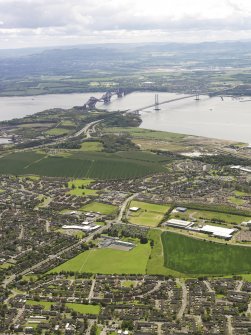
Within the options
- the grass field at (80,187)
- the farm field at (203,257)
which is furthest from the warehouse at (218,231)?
the grass field at (80,187)

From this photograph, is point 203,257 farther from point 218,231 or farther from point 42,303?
point 42,303

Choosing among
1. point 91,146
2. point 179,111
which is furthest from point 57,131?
point 179,111

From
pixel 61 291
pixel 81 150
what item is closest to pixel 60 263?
pixel 61 291

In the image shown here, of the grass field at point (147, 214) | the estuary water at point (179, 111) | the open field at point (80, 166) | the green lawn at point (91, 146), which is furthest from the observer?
the estuary water at point (179, 111)

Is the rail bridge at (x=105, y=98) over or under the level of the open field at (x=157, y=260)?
over

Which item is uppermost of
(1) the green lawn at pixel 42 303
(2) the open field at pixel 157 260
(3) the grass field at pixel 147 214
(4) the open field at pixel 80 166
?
(4) the open field at pixel 80 166

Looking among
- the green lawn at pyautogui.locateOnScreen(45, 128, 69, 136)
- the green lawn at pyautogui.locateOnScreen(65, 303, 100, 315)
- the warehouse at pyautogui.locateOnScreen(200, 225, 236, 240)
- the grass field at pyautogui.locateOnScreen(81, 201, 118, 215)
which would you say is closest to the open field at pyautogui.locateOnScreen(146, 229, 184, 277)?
the warehouse at pyautogui.locateOnScreen(200, 225, 236, 240)

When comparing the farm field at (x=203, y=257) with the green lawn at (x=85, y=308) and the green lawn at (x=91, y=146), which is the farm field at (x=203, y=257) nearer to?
the green lawn at (x=85, y=308)
